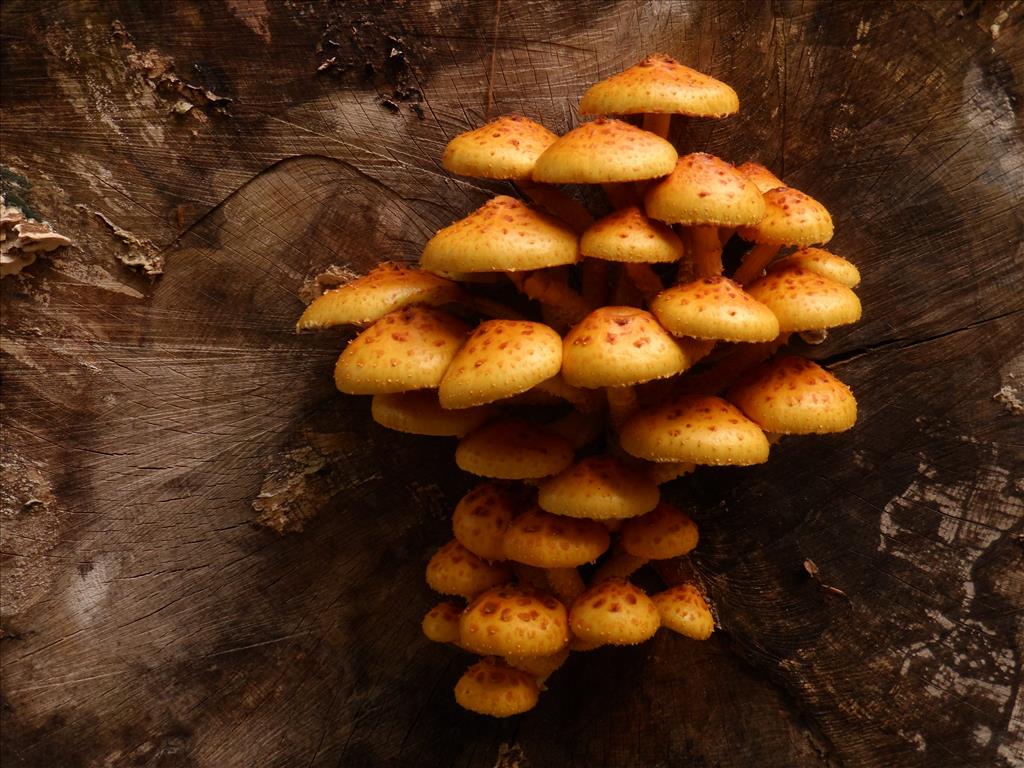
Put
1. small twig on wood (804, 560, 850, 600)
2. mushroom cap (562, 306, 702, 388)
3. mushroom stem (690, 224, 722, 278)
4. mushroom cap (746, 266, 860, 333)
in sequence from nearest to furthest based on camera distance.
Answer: mushroom cap (562, 306, 702, 388) → mushroom cap (746, 266, 860, 333) → mushroom stem (690, 224, 722, 278) → small twig on wood (804, 560, 850, 600)

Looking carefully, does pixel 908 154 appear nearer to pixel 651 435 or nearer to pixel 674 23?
pixel 674 23

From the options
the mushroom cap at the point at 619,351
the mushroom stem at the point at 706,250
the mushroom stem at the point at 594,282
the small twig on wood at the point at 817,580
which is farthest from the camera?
the small twig on wood at the point at 817,580

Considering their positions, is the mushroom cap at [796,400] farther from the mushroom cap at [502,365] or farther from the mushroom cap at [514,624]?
the mushroom cap at [514,624]

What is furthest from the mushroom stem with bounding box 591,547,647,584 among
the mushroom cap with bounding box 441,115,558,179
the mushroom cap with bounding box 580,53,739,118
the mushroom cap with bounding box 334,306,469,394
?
the mushroom cap with bounding box 580,53,739,118

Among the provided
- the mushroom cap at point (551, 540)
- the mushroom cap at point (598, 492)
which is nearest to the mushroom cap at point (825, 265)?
the mushroom cap at point (598, 492)

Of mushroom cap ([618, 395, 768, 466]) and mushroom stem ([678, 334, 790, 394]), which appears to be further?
mushroom stem ([678, 334, 790, 394])

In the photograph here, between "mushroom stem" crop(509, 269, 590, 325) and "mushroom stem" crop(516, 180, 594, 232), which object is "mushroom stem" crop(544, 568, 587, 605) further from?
"mushroom stem" crop(516, 180, 594, 232)
